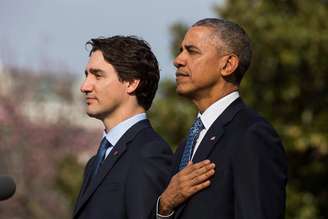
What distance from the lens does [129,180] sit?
536 centimetres

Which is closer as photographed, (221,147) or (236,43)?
(221,147)

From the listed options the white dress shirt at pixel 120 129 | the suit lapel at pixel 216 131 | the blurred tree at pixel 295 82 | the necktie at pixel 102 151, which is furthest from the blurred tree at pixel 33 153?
the suit lapel at pixel 216 131

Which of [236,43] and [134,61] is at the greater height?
[236,43]

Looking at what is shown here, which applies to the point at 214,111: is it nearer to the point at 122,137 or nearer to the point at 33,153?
the point at 122,137

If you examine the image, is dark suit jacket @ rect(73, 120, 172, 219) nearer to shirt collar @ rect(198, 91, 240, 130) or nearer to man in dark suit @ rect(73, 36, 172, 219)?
man in dark suit @ rect(73, 36, 172, 219)

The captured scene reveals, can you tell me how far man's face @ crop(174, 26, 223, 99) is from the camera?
4.88 metres

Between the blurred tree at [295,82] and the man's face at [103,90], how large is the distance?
9992 millimetres

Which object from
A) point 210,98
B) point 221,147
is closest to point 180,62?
point 210,98

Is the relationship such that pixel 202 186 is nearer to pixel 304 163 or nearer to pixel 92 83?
→ pixel 92 83

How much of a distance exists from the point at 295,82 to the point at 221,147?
11.7m

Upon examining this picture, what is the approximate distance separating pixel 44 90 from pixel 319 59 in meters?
19.1

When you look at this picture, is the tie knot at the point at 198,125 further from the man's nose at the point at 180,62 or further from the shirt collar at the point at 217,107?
the man's nose at the point at 180,62

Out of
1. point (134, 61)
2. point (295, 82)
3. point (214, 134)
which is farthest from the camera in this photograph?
point (295, 82)

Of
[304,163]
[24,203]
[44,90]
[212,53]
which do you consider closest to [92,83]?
[212,53]
